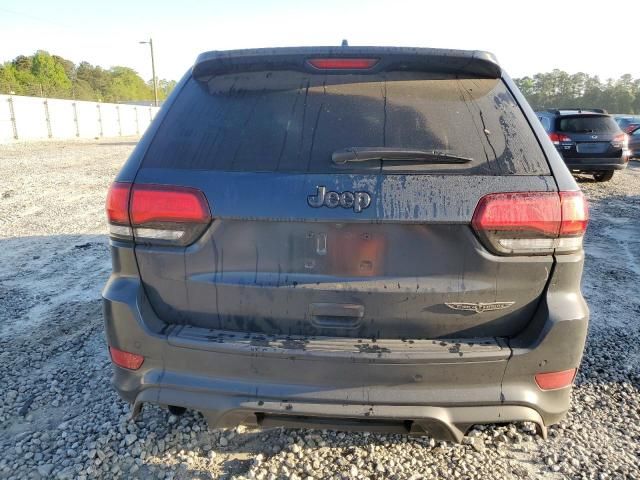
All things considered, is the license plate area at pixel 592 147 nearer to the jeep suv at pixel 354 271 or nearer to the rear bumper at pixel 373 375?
the jeep suv at pixel 354 271

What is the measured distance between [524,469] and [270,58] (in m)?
2.28

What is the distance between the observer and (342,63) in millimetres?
2027

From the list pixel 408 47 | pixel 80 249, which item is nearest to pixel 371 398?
pixel 408 47

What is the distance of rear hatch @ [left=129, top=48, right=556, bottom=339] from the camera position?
179 cm

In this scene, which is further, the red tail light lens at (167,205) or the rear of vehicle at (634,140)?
the rear of vehicle at (634,140)

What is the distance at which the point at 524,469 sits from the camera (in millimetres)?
2293

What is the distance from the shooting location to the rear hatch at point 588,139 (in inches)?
440

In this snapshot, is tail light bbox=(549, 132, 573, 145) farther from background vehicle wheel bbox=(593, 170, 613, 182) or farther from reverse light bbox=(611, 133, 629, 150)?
background vehicle wheel bbox=(593, 170, 613, 182)

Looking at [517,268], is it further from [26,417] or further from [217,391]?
[26,417]

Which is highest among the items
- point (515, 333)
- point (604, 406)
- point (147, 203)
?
point (147, 203)

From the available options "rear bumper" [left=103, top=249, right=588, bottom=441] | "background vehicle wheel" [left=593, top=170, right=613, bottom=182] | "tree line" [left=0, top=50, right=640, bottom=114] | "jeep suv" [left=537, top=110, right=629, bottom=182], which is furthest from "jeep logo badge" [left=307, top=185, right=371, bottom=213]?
"tree line" [left=0, top=50, right=640, bottom=114]

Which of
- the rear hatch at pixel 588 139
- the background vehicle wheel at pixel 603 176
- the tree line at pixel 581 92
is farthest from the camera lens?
the tree line at pixel 581 92

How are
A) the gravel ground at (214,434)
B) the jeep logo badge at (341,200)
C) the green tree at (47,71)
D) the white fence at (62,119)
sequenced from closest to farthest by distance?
1. the jeep logo badge at (341,200)
2. the gravel ground at (214,434)
3. the white fence at (62,119)
4. the green tree at (47,71)

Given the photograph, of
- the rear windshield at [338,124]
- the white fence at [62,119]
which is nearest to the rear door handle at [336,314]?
the rear windshield at [338,124]
